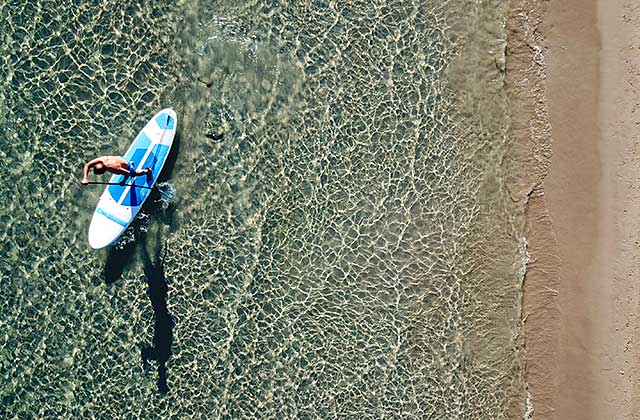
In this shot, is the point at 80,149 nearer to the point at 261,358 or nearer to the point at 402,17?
the point at 261,358

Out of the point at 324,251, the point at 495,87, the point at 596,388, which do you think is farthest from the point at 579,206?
the point at 324,251

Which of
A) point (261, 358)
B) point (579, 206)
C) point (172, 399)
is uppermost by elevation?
point (579, 206)

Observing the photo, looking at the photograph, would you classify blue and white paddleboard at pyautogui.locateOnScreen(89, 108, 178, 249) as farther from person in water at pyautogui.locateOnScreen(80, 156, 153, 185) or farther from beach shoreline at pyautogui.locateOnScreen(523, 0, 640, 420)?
beach shoreline at pyautogui.locateOnScreen(523, 0, 640, 420)

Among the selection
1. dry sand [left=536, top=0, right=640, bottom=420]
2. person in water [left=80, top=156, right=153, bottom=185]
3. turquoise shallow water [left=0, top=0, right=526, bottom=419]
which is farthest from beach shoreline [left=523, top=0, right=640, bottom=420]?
person in water [left=80, top=156, right=153, bottom=185]

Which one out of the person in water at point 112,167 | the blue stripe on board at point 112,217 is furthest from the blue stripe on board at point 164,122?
the blue stripe on board at point 112,217

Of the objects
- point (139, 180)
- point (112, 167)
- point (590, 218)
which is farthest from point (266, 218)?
point (590, 218)

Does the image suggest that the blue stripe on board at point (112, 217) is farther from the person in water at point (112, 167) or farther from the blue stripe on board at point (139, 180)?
the person in water at point (112, 167)

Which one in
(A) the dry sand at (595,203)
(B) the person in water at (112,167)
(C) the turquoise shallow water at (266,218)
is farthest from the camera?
(C) the turquoise shallow water at (266,218)
